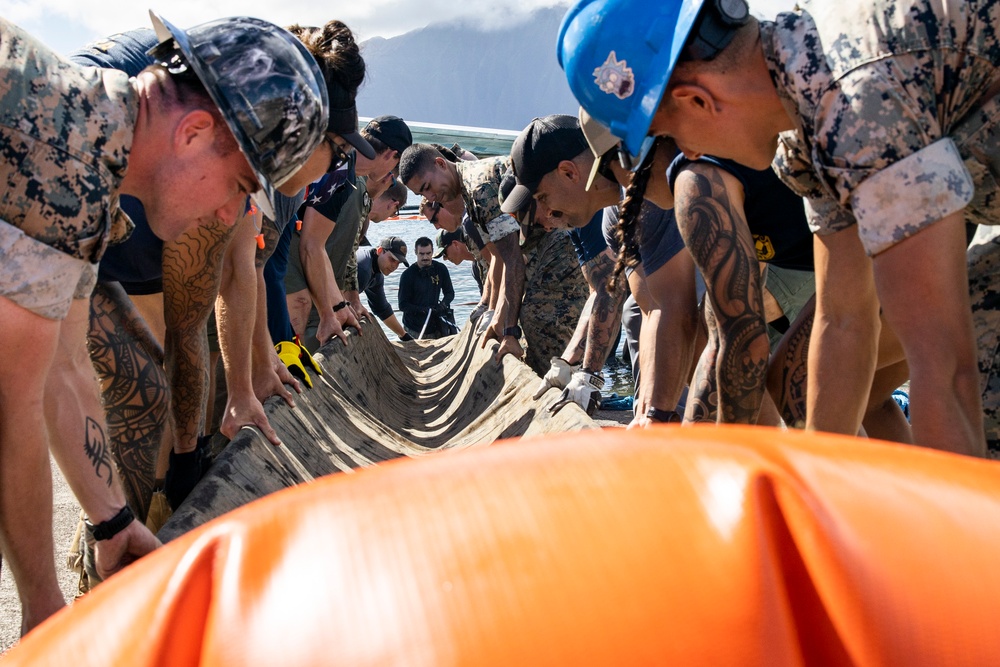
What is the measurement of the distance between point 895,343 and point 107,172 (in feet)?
8.04

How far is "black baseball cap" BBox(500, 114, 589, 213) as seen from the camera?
5.46 m

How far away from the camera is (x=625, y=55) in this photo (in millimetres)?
2352

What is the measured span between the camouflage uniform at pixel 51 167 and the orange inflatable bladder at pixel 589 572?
102cm

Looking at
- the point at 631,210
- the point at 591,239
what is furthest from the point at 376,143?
the point at 631,210

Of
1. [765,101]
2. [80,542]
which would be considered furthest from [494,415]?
[765,101]

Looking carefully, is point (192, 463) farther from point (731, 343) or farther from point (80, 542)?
point (731, 343)

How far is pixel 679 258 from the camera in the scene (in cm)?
419

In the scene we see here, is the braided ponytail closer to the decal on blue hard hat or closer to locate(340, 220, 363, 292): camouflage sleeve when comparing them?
the decal on blue hard hat

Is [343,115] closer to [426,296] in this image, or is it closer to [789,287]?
[789,287]

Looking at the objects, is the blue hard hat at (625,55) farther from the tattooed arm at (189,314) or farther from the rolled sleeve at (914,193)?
the tattooed arm at (189,314)

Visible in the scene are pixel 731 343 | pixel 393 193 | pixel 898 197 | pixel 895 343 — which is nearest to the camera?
pixel 898 197

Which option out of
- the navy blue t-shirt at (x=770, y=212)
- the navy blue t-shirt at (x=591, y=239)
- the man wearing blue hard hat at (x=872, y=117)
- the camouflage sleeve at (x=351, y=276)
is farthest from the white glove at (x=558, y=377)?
the camouflage sleeve at (x=351, y=276)

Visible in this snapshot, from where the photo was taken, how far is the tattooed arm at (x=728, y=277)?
318 cm

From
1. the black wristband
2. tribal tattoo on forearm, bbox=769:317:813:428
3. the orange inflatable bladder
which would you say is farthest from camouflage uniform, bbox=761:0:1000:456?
the black wristband
